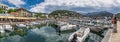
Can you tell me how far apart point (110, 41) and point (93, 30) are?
24.5m

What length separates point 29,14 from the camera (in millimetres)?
79625

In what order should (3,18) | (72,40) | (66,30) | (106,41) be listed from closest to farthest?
(106,41)
(72,40)
(66,30)
(3,18)

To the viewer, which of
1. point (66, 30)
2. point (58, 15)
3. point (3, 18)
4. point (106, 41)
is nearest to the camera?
point (106, 41)

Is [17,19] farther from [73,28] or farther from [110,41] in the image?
[110,41]

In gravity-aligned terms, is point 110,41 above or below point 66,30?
above

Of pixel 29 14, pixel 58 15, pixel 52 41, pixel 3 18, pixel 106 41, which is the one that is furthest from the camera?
pixel 29 14

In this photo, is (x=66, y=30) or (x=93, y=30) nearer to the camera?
(x=93, y=30)

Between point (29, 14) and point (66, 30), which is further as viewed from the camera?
point (29, 14)

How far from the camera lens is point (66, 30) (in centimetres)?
3606

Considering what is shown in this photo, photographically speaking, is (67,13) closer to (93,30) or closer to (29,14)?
(29,14)

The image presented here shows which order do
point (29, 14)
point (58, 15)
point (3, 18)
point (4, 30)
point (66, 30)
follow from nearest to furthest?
point (4, 30)
point (66, 30)
point (3, 18)
point (58, 15)
point (29, 14)

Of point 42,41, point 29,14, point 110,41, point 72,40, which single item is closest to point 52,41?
point 42,41

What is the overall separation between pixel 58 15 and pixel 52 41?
170ft

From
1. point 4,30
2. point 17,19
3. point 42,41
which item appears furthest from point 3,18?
point 42,41
